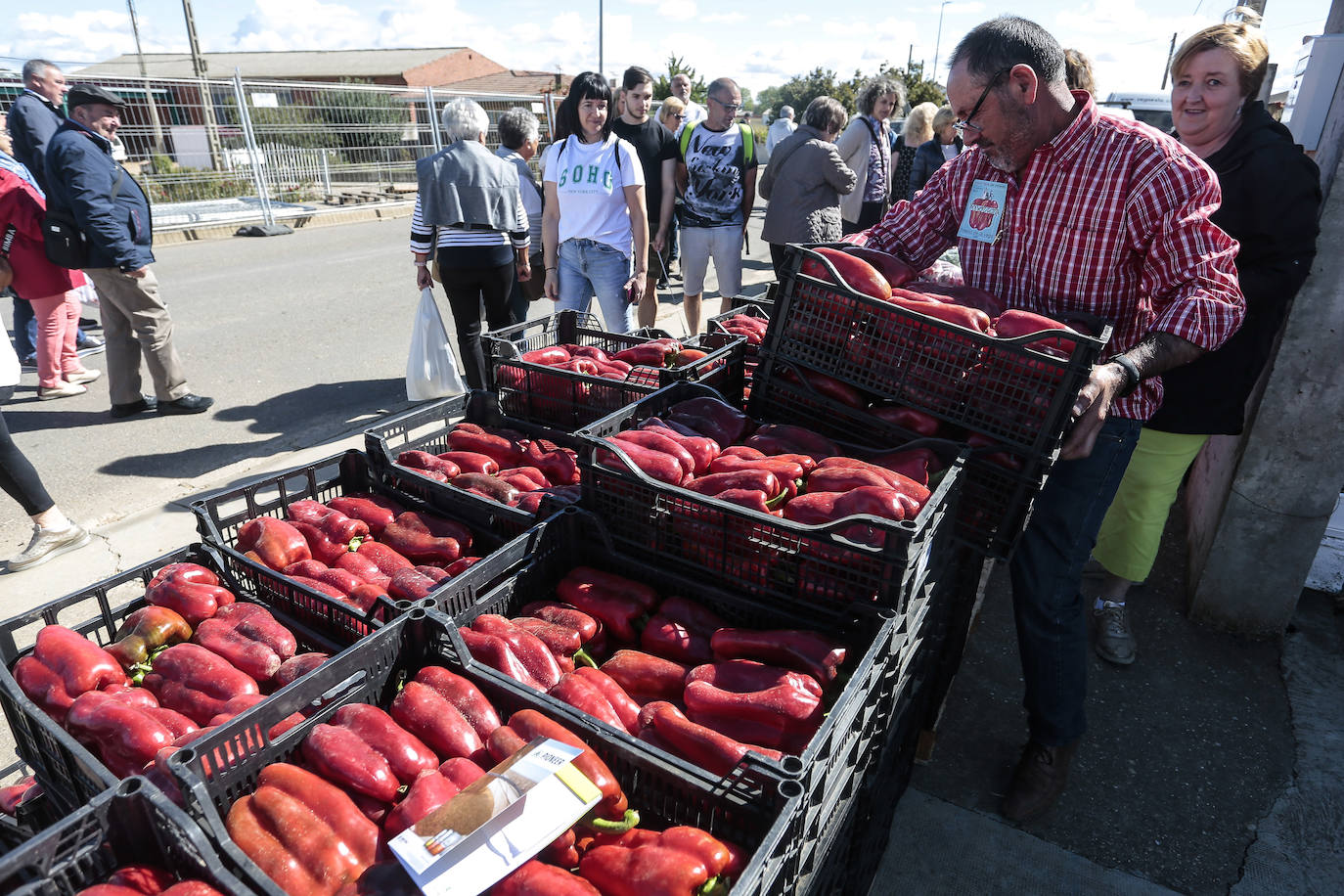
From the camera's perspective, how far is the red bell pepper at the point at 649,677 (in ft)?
7.18

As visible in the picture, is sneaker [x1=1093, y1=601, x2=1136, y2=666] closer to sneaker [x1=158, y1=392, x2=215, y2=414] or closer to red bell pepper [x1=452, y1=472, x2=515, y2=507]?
red bell pepper [x1=452, y1=472, x2=515, y2=507]

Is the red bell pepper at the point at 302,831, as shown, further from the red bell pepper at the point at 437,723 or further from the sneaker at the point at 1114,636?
the sneaker at the point at 1114,636

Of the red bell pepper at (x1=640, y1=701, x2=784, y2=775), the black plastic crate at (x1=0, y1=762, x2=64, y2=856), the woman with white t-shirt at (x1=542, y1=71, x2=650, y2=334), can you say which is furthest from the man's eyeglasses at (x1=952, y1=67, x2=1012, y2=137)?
the woman with white t-shirt at (x1=542, y1=71, x2=650, y2=334)

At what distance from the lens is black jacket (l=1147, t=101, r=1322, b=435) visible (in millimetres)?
3213

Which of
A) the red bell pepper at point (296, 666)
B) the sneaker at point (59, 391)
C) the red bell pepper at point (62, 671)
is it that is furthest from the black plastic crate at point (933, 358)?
the sneaker at point (59, 391)

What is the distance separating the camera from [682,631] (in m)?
2.33

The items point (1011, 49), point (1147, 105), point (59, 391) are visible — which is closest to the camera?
point (1011, 49)

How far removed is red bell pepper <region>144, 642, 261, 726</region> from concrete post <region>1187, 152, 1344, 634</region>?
424cm

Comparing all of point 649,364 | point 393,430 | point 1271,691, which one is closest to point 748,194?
point 649,364

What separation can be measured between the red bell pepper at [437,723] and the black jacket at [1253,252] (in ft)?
10.2

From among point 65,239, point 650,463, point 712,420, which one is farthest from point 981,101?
point 65,239

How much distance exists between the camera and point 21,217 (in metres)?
5.83

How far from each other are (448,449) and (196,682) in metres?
1.62

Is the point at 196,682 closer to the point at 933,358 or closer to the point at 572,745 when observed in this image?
the point at 572,745
